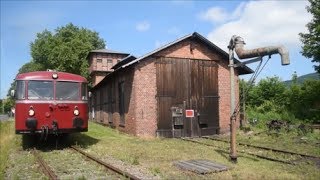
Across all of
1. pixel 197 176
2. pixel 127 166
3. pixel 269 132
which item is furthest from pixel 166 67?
pixel 197 176

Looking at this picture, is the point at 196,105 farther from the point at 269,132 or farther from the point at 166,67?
the point at 269,132

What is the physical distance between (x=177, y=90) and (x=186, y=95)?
617 mm

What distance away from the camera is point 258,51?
1188 cm

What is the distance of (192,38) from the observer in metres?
21.8

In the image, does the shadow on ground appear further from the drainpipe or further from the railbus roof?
the drainpipe

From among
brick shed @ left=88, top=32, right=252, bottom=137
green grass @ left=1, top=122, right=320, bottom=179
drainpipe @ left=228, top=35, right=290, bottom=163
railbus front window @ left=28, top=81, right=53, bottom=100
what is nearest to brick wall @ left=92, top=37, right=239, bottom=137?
brick shed @ left=88, top=32, right=252, bottom=137

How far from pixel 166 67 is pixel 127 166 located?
10.7 metres

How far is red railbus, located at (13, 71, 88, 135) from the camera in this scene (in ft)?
46.5

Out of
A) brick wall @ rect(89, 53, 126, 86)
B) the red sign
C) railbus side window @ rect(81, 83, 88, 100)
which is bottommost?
the red sign

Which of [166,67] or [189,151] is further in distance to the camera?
[166,67]

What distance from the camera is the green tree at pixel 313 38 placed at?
33000mm

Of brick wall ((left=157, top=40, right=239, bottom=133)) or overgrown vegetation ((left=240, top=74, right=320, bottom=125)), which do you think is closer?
brick wall ((left=157, top=40, right=239, bottom=133))

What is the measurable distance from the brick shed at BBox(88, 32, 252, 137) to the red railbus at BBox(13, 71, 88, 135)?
5169mm

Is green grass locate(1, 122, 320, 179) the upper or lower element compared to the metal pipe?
lower
